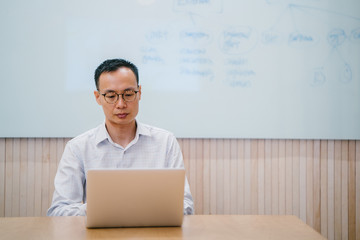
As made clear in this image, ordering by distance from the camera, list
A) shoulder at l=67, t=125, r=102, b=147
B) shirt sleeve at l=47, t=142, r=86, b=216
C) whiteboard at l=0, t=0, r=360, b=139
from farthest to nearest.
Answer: whiteboard at l=0, t=0, r=360, b=139 → shoulder at l=67, t=125, r=102, b=147 → shirt sleeve at l=47, t=142, r=86, b=216

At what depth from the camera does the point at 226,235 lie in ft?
3.90

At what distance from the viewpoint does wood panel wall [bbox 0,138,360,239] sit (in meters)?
2.54

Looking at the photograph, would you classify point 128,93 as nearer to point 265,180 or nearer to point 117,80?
point 117,80

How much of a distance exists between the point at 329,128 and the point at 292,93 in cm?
36

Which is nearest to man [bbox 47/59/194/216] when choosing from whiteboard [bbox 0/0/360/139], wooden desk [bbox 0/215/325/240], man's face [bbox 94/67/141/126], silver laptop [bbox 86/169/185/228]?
man's face [bbox 94/67/141/126]

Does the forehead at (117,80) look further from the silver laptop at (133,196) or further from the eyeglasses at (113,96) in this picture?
the silver laptop at (133,196)

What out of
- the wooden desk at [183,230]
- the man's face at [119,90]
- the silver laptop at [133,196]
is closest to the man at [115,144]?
the man's face at [119,90]

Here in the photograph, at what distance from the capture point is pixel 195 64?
254 cm

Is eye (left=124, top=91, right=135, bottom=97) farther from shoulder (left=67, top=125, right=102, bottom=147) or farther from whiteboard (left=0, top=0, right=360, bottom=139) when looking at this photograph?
whiteboard (left=0, top=0, right=360, bottom=139)

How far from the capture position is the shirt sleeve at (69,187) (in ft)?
5.17

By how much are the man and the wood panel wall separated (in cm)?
70

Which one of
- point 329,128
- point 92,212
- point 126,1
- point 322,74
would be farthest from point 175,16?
point 92,212

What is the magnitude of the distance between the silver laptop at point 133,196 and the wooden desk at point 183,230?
4cm

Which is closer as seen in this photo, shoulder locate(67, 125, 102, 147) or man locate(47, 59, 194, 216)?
man locate(47, 59, 194, 216)
